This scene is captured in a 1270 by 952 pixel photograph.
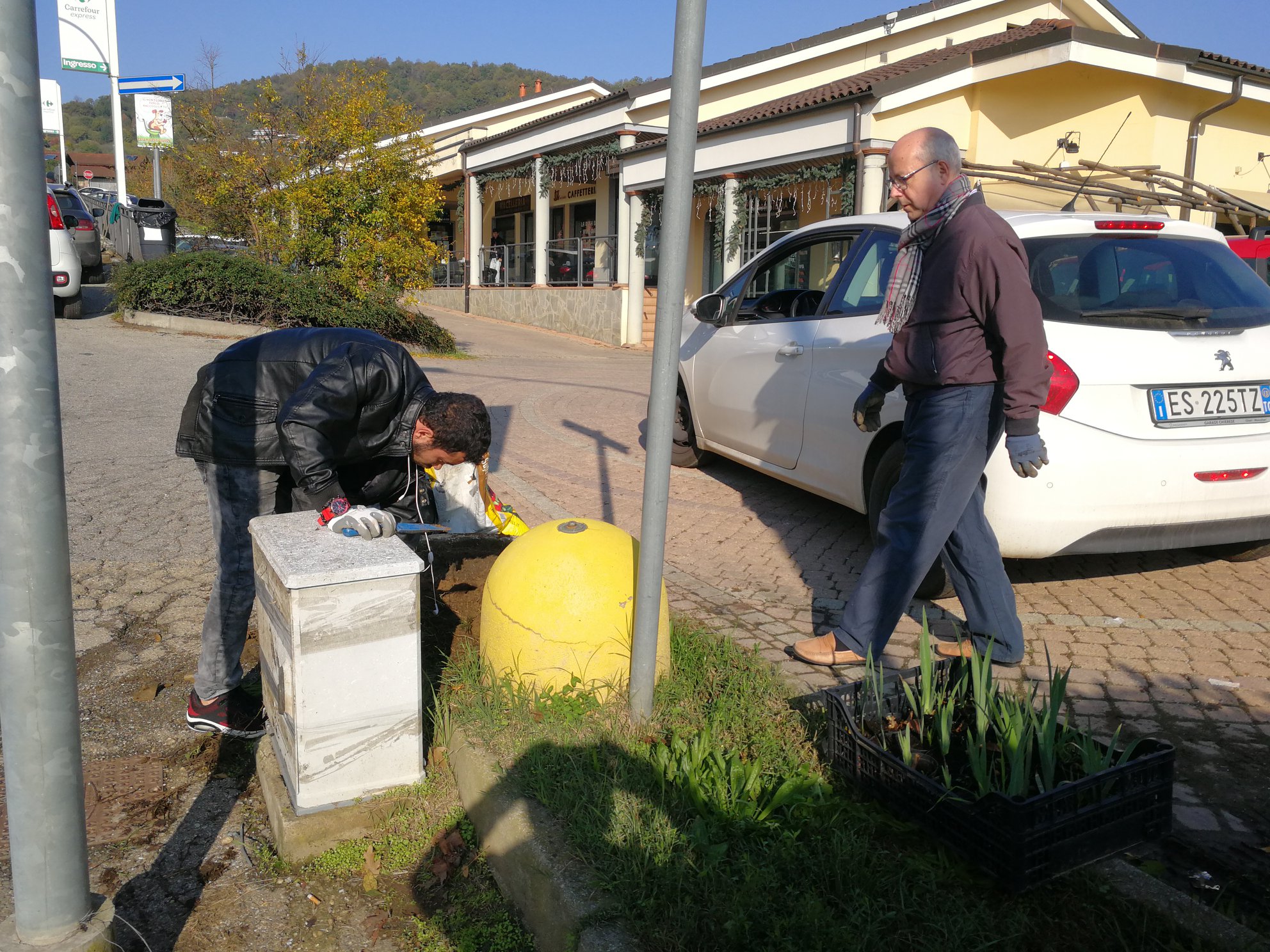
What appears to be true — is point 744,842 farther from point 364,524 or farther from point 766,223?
point 766,223

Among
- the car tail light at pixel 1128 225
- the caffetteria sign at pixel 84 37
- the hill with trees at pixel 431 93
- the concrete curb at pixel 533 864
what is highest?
the hill with trees at pixel 431 93

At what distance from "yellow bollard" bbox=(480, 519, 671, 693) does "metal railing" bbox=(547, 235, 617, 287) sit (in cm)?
1986

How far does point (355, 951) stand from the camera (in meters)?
2.61

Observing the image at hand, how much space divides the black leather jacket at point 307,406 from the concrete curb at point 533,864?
1.16 meters

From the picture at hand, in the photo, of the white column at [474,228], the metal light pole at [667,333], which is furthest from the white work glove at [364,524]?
the white column at [474,228]

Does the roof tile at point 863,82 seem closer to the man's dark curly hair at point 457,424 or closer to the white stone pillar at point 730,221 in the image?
the white stone pillar at point 730,221

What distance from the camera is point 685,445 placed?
7.94 meters

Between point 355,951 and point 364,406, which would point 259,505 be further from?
point 355,951

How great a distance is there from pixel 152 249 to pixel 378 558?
19080 mm

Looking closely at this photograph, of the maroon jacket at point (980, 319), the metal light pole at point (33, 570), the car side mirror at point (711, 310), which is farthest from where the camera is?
the car side mirror at point (711, 310)

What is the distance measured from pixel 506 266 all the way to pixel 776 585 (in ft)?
75.9

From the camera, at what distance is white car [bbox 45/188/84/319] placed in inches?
540

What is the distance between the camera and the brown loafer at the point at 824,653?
12.8 ft

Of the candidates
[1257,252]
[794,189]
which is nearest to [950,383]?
[1257,252]
